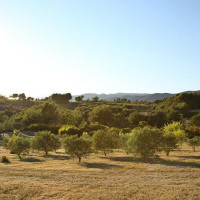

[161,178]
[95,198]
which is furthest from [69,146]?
[95,198]

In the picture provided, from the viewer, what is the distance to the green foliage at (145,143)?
42031 millimetres

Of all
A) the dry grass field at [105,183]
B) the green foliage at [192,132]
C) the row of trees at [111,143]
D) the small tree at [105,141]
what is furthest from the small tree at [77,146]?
the green foliage at [192,132]

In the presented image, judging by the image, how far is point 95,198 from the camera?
21.5 meters

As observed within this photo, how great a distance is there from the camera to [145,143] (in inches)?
1668

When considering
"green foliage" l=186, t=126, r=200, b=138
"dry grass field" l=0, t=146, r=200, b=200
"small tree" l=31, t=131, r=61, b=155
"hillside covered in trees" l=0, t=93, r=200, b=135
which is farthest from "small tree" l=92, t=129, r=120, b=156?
"hillside covered in trees" l=0, t=93, r=200, b=135

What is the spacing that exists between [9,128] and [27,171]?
66525mm

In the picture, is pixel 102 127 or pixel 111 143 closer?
pixel 111 143

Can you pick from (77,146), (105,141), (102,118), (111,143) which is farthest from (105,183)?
(102,118)

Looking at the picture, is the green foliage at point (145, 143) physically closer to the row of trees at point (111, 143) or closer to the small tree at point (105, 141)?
the row of trees at point (111, 143)

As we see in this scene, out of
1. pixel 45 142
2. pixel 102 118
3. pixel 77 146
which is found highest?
pixel 102 118

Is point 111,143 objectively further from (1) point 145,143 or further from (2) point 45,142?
(2) point 45,142

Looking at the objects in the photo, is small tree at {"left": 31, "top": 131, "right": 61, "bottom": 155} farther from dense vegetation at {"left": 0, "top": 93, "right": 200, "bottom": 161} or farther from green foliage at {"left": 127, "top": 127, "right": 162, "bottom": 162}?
green foliage at {"left": 127, "top": 127, "right": 162, "bottom": 162}

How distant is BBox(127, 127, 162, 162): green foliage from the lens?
42.0 m

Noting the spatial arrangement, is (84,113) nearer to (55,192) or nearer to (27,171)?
(27,171)
